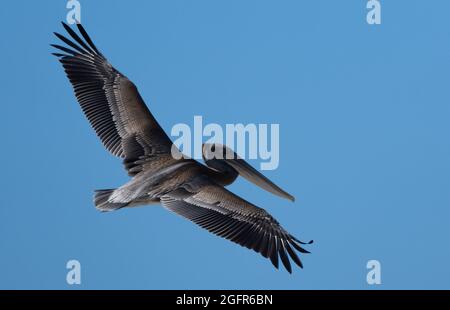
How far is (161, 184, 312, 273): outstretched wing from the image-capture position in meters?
9.45

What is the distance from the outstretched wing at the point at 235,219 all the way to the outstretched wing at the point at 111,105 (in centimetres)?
93

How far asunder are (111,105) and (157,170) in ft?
4.73

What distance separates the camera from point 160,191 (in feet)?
31.8

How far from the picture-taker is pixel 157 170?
33.2 ft

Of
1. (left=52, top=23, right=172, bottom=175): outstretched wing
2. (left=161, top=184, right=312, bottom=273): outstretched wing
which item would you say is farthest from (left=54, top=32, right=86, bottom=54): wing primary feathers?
(left=161, top=184, right=312, bottom=273): outstretched wing

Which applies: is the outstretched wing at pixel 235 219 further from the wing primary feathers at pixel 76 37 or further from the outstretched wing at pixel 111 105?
the wing primary feathers at pixel 76 37

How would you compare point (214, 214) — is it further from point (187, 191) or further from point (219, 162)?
point (219, 162)

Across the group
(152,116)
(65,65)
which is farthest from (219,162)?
(65,65)

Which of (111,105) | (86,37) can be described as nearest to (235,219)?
(111,105)

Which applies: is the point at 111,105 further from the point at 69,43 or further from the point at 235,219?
the point at 235,219

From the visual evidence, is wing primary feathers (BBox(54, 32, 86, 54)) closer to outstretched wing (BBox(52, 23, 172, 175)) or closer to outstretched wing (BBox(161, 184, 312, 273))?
outstretched wing (BBox(52, 23, 172, 175))

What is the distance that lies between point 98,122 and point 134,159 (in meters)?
0.82

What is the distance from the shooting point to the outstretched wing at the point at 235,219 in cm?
945

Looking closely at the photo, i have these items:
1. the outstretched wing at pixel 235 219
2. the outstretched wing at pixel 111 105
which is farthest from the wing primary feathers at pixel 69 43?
the outstretched wing at pixel 235 219
